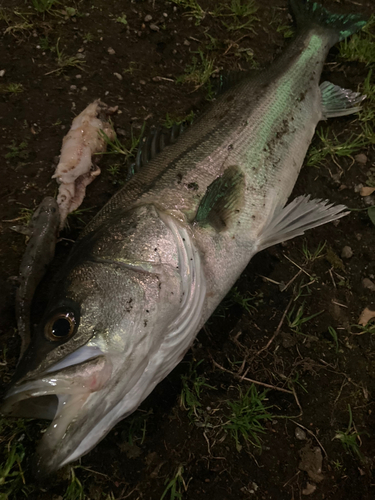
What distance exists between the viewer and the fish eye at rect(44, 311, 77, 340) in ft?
5.82

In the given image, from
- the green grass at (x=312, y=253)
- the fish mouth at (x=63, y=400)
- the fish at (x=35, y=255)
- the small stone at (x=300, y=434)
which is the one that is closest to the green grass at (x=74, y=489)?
the fish mouth at (x=63, y=400)

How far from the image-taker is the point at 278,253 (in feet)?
10.2

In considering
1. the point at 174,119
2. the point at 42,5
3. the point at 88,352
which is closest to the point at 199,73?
the point at 174,119

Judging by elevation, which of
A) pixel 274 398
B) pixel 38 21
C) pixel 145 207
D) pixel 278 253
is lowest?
pixel 274 398

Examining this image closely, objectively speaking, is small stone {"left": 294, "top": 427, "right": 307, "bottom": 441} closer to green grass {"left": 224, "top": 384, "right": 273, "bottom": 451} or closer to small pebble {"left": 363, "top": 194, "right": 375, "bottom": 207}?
green grass {"left": 224, "top": 384, "right": 273, "bottom": 451}

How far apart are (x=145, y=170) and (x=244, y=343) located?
1668 mm

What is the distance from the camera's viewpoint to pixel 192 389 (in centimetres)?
266

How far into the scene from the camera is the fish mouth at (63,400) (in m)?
1.62

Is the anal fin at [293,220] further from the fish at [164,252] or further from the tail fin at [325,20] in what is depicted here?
the tail fin at [325,20]

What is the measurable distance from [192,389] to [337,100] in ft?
10.4

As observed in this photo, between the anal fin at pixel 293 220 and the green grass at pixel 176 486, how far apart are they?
1.78 meters

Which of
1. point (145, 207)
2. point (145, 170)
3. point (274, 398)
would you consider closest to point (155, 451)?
point (274, 398)

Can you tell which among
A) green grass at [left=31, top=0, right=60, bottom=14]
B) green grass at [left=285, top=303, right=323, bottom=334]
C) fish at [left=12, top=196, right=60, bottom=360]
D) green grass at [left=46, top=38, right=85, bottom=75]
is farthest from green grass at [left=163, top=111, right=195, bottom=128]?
green grass at [left=285, top=303, right=323, bottom=334]

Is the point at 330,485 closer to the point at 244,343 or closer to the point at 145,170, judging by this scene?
the point at 244,343
